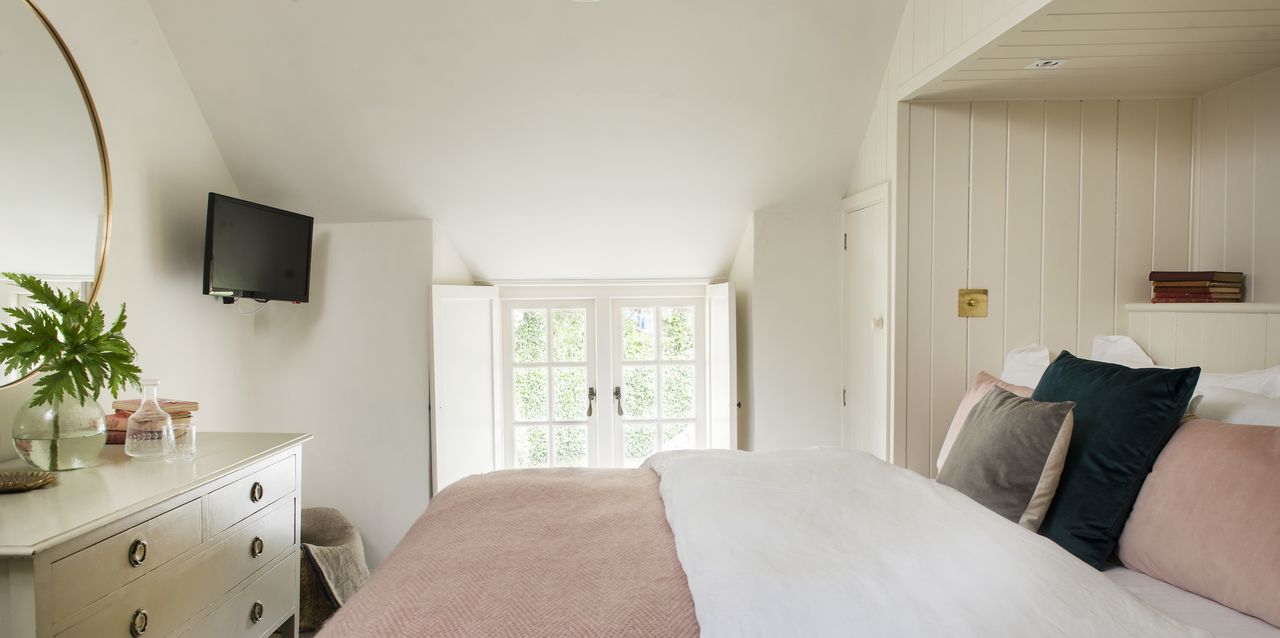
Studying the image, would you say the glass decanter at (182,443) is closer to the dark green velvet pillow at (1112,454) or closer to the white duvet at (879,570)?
the white duvet at (879,570)

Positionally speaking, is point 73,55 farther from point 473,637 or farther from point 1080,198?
point 1080,198

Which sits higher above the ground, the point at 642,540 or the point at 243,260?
the point at 243,260

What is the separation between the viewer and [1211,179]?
244cm

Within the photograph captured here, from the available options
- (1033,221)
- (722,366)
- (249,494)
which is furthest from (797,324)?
(249,494)

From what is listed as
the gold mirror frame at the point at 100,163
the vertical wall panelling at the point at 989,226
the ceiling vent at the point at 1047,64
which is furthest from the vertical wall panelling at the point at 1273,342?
the gold mirror frame at the point at 100,163

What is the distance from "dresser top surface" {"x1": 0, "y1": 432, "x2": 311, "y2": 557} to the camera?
137 cm

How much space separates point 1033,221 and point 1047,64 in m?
0.62

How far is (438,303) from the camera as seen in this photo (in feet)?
10.5

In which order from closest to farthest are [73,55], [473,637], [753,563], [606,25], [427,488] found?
[473,637] → [753,563] → [73,55] → [606,25] → [427,488]

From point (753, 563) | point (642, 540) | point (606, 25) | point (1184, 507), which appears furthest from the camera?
point (606, 25)

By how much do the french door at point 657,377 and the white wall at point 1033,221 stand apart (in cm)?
144

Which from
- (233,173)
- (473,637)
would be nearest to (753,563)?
(473,637)

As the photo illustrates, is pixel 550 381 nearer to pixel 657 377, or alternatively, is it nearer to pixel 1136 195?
pixel 657 377

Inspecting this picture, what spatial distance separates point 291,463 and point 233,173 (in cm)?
153
